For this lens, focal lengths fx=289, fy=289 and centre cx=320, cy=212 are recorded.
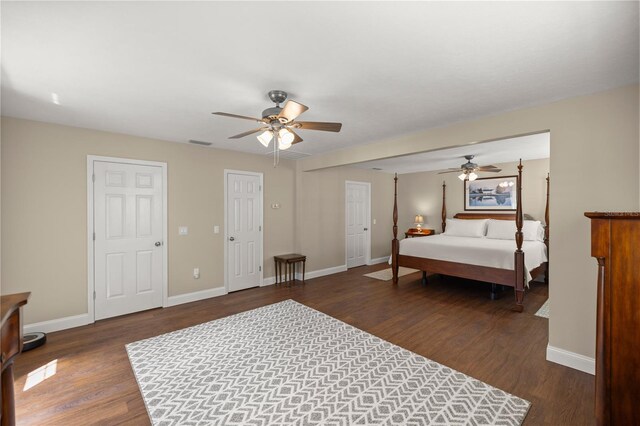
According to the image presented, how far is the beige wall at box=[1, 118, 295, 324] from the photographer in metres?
3.15

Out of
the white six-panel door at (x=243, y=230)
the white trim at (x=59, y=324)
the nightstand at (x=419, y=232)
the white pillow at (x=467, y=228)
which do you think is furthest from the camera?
the nightstand at (x=419, y=232)

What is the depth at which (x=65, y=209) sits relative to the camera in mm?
3457

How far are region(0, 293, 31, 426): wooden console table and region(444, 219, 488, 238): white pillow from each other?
6522 mm

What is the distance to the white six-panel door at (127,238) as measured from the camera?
3719mm

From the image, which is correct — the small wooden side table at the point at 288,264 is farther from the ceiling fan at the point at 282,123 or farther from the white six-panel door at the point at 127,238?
the ceiling fan at the point at 282,123

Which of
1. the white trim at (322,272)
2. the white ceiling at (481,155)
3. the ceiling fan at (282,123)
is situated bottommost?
the white trim at (322,272)

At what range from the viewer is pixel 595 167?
2432 millimetres

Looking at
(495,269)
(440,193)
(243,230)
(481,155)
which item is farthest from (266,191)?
(440,193)

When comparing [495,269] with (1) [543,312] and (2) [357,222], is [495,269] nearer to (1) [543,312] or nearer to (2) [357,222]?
(1) [543,312]

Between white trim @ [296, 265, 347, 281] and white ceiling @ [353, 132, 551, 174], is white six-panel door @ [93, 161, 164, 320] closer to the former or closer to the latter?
white trim @ [296, 265, 347, 281]

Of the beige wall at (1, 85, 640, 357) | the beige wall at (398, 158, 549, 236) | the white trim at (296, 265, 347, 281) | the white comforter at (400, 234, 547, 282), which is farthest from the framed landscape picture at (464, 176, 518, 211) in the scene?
the beige wall at (1, 85, 640, 357)

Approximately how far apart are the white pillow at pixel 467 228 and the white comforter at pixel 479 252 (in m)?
0.70

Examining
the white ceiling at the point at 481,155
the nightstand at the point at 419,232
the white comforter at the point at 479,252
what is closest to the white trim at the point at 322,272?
the white comforter at the point at 479,252

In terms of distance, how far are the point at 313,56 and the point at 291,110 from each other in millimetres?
425
